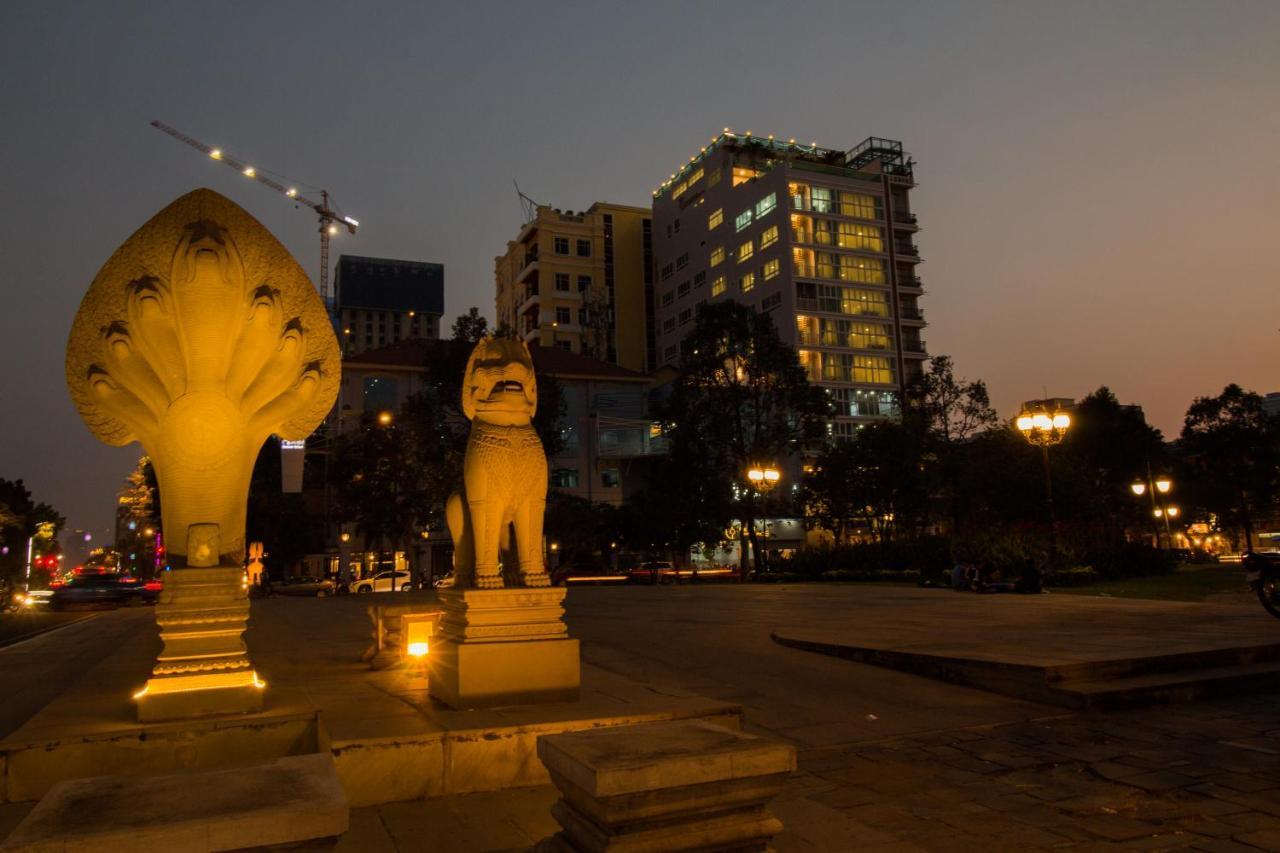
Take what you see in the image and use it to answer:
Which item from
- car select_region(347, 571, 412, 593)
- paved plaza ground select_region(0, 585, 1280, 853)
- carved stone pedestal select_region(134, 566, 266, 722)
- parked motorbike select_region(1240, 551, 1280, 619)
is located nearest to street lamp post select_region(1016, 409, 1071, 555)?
paved plaza ground select_region(0, 585, 1280, 853)

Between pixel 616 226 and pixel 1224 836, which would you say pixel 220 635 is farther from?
pixel 616 226

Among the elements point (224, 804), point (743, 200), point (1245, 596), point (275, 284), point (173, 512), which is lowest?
point (1245, 596)

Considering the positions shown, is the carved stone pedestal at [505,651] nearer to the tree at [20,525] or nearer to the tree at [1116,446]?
the tree at [20,525]

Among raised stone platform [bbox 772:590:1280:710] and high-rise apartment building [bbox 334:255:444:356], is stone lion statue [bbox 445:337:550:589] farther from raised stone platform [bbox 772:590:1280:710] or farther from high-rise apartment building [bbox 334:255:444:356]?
high-rise apartment building [bbox 334:255:444:356]

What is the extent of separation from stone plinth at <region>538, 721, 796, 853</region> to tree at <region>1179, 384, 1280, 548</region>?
56.2 meters

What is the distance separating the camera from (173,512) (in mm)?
5156

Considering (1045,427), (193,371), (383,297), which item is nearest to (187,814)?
(193,371)

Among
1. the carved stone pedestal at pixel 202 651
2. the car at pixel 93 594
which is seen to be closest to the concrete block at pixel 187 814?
the carved stone pedestal at pixel 202 651

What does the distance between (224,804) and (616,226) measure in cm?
7122

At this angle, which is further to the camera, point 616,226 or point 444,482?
point 616,226

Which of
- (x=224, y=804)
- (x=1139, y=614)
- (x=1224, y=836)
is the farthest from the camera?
(x=1139, y=614)

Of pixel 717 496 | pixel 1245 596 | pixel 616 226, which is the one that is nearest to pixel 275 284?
pixel 1245 596

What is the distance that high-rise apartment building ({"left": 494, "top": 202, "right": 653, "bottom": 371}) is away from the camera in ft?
212

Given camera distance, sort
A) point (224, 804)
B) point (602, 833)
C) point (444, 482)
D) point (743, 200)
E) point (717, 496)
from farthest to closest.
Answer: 1. point (743, 200)
2. point (717, 496)
3. point (444, 482)
4. point (602, 833)
5. point (224, 804)
